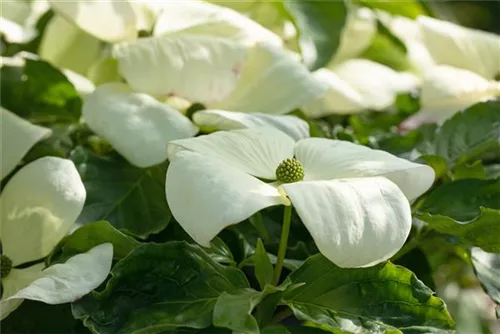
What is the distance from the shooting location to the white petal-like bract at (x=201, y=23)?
1.58 feet

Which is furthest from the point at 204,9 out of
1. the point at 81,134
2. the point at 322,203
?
the point at 322,203

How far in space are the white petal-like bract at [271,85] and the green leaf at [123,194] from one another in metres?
0.06

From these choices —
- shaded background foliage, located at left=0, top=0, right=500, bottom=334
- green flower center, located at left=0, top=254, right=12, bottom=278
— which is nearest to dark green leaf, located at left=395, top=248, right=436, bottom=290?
shaded background foliage, located at left=0, top=0, right=500, bottom=334

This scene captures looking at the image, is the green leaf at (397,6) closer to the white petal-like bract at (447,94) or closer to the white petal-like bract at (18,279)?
the white petal-like bract at (447,94)

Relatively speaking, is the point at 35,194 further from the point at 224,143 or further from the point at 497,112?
the point at 497,112

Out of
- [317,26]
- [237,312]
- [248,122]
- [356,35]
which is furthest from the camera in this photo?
[356,35]

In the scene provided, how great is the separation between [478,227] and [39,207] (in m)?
0.21

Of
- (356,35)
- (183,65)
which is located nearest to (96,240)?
(183,65)

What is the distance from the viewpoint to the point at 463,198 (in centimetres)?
42

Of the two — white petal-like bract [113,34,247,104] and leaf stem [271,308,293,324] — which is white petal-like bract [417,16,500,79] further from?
leaf stem [271,308,293,324]

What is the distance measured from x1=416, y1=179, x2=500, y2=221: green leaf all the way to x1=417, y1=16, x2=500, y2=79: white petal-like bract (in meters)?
0.21

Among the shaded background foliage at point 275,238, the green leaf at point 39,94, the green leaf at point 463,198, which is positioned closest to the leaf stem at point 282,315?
the shaded background foliage at point 275,238

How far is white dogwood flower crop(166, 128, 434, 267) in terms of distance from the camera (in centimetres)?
31

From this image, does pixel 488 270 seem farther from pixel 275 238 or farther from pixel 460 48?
pixel 460 48
